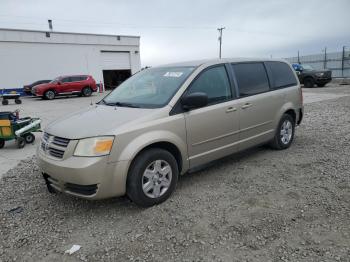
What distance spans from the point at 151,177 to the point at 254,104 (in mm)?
2188

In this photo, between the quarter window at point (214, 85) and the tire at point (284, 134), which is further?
the tire at point (284, 134)

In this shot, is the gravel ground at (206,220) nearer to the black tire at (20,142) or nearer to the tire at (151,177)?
the tire at (151,177)

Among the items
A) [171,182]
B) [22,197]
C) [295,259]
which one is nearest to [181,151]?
[171,182]

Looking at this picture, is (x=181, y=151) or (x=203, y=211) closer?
(x=203, y=211)

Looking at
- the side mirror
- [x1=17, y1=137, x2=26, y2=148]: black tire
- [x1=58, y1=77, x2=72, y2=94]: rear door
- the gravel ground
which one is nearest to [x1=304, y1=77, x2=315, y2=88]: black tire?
[x1=58, y1=77, x2=72, y2=94]: rear door

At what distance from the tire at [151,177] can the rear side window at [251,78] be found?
1726 millimetres

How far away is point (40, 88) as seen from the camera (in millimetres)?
21719

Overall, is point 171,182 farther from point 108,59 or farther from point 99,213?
point 108,59

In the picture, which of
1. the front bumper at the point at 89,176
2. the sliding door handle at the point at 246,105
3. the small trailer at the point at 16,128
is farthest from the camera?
the small trailer at the point at 16,128

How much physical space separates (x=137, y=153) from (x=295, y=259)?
6.09 feet

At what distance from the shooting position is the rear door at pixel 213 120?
3.86m

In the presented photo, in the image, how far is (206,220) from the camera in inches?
125

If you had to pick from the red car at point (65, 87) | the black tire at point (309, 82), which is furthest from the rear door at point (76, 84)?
the black tire at point (309, 82)

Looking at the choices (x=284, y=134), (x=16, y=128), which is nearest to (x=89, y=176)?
(x=284, y=134)
